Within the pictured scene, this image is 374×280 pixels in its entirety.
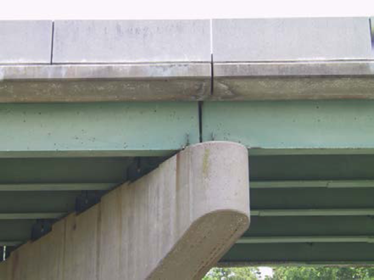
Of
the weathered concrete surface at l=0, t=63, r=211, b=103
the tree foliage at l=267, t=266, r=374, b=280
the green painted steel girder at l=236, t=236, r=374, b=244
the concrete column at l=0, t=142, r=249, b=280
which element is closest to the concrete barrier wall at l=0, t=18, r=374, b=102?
the weathered concrete surface at l=0, t=63, r=211, b=103

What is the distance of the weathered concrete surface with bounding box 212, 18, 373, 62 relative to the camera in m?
8.93

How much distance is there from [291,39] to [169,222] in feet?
8.74

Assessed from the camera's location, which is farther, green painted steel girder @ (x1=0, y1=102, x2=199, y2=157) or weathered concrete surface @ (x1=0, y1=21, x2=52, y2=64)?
green painted steel girder @ (x1=0, y1=102, x2=199, y2=157)

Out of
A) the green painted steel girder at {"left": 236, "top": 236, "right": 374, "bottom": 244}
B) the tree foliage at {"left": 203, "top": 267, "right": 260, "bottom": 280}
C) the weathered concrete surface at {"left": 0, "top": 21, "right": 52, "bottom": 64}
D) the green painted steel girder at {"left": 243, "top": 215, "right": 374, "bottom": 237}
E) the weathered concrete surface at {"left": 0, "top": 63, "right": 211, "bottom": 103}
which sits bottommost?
the green painted steel girder at {"left": 236, "top": 236, "right": 374, "bottom": 244}

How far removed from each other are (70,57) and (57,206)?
333 centimetres

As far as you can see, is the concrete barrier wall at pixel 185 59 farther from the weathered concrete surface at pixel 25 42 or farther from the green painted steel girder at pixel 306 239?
the green painted steel girder at pixel 306 239

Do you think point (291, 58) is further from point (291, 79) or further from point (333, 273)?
point (333, 273)

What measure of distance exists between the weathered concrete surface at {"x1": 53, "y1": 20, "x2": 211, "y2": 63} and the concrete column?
1.20 metres

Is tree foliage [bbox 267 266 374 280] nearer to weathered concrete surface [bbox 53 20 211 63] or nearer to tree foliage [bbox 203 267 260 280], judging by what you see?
tree foliage [bbox 203 267 260 280]

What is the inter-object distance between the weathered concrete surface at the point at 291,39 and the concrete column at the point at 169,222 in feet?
3.86

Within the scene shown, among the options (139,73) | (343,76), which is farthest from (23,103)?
(343,76)

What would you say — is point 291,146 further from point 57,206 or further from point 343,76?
point 57,206

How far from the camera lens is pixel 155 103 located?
9.32 metres

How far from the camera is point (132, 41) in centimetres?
904
